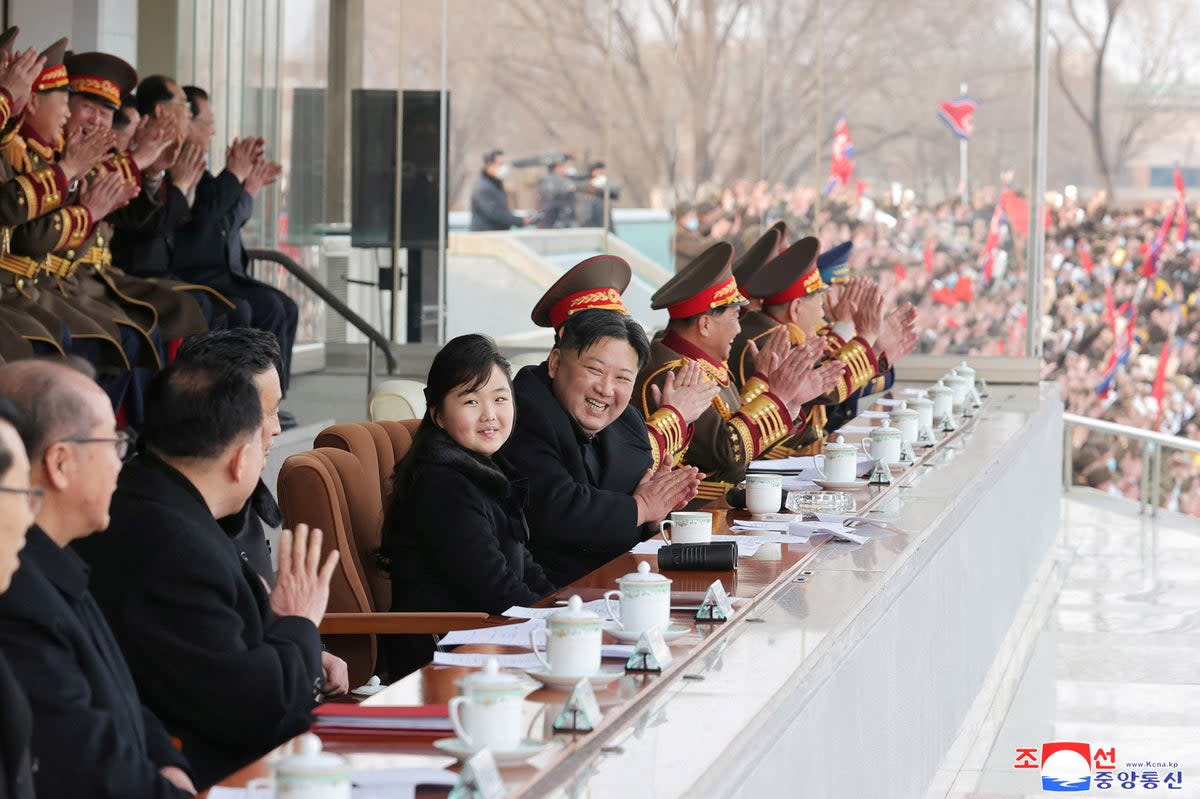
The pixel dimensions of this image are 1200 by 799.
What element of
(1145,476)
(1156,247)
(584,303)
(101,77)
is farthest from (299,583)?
(1156,247)

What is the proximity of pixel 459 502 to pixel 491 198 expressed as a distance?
606 centimetres

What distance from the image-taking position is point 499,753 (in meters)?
1.92

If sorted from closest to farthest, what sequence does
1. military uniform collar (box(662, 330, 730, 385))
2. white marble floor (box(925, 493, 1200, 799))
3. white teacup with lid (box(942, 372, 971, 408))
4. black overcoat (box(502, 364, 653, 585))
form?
black overcoat (box(502, 364, 653, 585)), white marble floor (box(925, 493, 1200, 799)), military uniform collar (box(662, 330, 730, 385)), white teacup with lid (box(942, 372, 971, 408))

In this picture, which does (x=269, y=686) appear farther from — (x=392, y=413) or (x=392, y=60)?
(x=392, y=60)

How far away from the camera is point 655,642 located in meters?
2.43

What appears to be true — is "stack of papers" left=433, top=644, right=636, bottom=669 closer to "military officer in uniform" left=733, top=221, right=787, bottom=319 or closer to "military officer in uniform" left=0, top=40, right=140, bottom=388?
"military officer in uniform" left=0, top=40, right=140, bottom=388

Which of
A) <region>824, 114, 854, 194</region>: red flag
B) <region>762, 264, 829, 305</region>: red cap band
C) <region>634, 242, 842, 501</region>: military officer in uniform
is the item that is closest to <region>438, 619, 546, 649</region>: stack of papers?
<region>634, 242, 842, 501</region>: military officer in uniform

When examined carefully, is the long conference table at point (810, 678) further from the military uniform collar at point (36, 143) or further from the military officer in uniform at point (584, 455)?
the military uniform collar at point (36, 143)

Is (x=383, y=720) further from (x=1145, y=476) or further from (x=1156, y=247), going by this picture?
(x=1156, y=247)

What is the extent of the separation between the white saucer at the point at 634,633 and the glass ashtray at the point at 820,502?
1233 millimetres

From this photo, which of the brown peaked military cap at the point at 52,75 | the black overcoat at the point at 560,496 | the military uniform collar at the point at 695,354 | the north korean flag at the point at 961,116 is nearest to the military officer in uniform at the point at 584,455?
the black overcoat at the point at 560,496

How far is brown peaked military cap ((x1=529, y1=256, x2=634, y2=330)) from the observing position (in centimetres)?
416

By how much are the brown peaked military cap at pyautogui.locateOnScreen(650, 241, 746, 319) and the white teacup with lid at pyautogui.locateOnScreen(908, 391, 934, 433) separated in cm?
88

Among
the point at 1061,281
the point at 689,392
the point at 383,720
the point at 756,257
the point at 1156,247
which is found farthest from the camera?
the point at 1156,247
